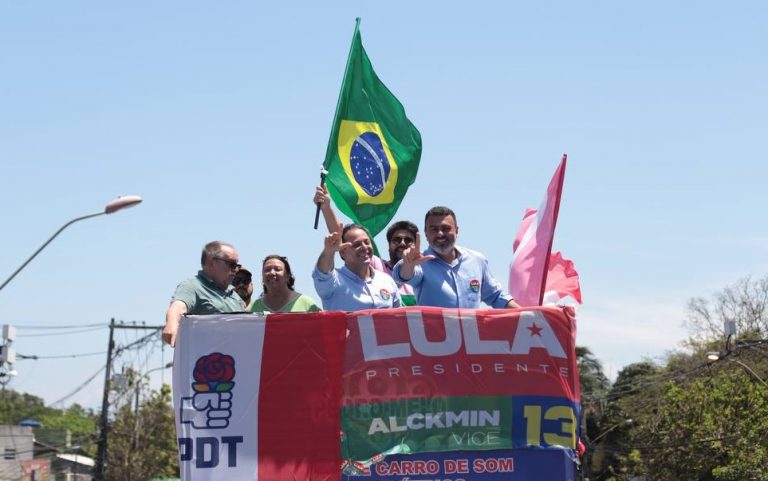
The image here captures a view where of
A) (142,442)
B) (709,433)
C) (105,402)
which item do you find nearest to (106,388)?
(105,402)

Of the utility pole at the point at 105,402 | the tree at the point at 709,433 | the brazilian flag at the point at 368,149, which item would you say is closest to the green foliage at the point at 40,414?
the utility pole at the point at 105,402

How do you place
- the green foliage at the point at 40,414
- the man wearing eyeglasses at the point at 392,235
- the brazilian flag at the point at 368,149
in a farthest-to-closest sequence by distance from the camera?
the green foliage at the point at 40,414
the brazilian flag at the point at 368,149
the man wearing eyeglasses at the point at 392,235

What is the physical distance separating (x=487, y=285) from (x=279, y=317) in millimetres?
2391

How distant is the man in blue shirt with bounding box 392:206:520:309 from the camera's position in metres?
8.23

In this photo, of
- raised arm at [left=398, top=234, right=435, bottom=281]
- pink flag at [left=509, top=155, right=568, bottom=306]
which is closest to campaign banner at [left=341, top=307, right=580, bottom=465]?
pink flag at [left=509, top=155, right=568, bottom=306]

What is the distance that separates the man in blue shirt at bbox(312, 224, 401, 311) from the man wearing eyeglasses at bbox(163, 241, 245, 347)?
532mm

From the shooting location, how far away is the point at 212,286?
754 centimetres

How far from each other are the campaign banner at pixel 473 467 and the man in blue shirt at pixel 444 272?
1951 millimetres

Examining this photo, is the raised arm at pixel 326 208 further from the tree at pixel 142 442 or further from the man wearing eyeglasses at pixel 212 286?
the tree at pixel 142 442

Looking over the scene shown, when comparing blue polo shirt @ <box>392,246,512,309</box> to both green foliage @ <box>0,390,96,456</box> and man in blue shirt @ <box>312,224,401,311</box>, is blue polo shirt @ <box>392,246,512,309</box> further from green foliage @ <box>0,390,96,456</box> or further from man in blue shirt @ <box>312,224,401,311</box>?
green foliage @ <box>0,390,96,456</box>

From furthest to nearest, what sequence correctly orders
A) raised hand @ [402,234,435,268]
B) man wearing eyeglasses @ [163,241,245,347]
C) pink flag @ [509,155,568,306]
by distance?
raised hand @ [402,234,435,268], pink flag @ [509,155,568,306], man wearing eyeglasses @ [163,241,245,347]

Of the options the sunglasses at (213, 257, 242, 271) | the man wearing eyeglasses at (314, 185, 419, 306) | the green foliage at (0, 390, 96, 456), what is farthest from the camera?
the green foliage at (0, 390, 96, 456)

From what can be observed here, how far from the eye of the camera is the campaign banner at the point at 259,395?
6.29m

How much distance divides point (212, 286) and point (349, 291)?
2.81ft
